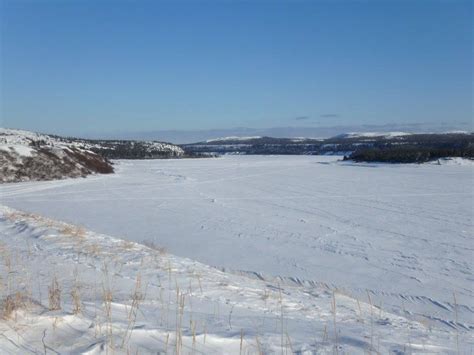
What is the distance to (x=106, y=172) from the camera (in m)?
39.4

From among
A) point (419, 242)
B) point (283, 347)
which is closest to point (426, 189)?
point (419, 242)

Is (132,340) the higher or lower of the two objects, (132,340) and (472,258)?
the higher

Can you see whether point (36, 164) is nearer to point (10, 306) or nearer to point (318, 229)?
point (318, 229)

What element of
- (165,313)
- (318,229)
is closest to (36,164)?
(318,229)

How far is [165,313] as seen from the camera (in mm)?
4812

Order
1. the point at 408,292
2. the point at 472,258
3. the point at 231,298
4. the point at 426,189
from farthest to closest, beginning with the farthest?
1. the point at 426,189
2. the point at 472,258
3. the point at 408,292
4. the point at 231,298

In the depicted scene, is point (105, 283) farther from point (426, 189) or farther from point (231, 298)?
point (426, 189)

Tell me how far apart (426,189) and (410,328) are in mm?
21409

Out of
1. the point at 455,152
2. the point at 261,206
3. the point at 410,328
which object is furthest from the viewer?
the point at 455,152

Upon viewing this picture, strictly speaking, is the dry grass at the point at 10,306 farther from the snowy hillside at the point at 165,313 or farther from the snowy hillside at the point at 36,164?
the snowy hillside at the point at 36,164

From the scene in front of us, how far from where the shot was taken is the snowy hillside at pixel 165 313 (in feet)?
12.3

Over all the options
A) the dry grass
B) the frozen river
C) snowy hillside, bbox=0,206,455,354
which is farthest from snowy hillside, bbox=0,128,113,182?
the dry grass

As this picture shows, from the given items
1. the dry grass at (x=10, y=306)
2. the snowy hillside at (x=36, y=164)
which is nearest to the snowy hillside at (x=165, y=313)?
the dry grass at (x=10, y=306)

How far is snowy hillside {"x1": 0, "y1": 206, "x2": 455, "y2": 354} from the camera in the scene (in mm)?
3746
